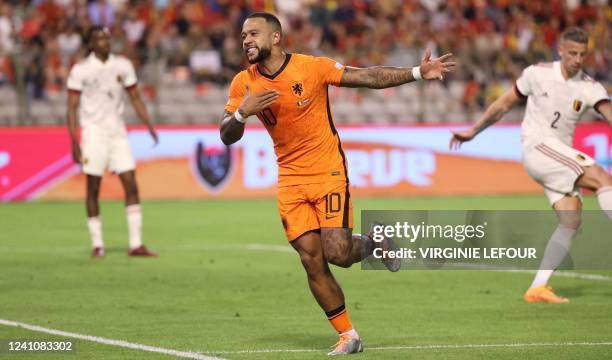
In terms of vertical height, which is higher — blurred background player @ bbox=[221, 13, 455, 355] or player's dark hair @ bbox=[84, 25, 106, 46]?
player's dark hair @ bbox=[84, 25, 106, 46]

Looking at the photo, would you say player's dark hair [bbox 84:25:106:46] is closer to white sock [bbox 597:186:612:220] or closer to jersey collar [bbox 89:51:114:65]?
jersey collar [bbox 89:51:114:65]

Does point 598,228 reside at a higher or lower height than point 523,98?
lower

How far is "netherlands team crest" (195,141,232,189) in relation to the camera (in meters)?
22.2

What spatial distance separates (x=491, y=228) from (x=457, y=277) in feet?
4.32

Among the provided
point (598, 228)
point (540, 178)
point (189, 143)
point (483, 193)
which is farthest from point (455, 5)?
point (540, 178)

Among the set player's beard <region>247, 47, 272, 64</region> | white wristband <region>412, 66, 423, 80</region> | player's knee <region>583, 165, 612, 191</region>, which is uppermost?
player's beard <region>247, 47, 272, 64</region>

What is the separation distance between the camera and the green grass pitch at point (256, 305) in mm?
8555

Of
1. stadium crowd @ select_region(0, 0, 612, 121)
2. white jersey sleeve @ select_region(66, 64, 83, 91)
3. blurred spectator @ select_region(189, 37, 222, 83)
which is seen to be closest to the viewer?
white jersey sleeve @ select_region(66, 64, 83, 91)

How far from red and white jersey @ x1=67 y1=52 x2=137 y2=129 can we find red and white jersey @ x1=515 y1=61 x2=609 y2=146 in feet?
18.4

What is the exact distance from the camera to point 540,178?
11133 millimetres

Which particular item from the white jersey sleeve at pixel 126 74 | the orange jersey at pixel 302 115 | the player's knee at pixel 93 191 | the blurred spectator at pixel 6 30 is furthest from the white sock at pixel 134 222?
the blurred spectator at pixel 6 30

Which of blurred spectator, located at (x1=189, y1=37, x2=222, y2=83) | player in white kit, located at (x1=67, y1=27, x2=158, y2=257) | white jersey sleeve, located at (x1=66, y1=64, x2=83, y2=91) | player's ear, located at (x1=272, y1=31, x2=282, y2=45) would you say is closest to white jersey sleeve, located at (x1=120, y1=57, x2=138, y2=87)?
player in white kit, located at (x1=67, y1=27, x2=158, y2=257)

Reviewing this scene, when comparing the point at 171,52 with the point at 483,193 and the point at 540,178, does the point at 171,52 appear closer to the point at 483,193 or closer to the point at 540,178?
the point at 483,193

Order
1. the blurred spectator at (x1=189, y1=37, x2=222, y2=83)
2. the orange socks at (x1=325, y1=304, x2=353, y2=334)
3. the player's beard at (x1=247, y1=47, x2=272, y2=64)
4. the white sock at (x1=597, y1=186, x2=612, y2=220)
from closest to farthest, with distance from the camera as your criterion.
A: the player's beard at (x1=247, y1=47, x2=272, y2=64)
the orange socks at (x1=325, y1=304, x2=353, y2=334)
the white sock at (x1=597, y1=186, x2=612, y2=220)
the blurred spectator at (x1=189, y1=37, x2=222, y2=83)
